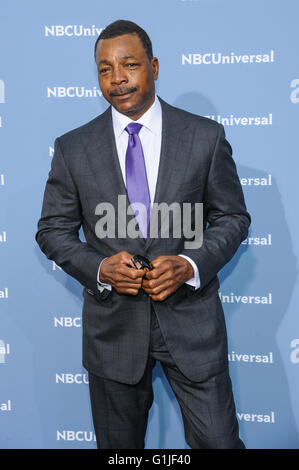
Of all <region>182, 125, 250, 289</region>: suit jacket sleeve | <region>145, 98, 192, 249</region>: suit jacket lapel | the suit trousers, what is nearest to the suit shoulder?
<region>145, 98, 192, 249</region>: suit jacket lapel

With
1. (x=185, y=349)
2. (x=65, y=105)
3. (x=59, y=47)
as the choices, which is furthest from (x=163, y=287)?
(x=59, y=47)

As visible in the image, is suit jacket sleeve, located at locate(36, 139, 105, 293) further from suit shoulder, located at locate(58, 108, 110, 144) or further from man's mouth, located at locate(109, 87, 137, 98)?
man's mouth, located at locate(109, 87, 137, 98)

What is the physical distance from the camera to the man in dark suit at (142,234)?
1771mm

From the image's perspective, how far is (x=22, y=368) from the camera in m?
2.61

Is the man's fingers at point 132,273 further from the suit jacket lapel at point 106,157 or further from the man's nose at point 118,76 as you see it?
the man's nose at point 118,76

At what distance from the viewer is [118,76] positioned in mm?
1740

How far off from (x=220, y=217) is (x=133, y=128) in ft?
1.38

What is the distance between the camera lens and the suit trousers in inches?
72.1

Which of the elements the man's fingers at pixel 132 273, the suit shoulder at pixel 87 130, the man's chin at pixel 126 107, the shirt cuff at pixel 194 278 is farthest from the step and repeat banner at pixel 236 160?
the man's fingers at pixel 132 273

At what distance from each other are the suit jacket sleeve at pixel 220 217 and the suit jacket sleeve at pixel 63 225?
35 cm

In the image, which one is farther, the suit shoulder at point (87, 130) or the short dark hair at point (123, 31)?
the suit shoulder at point (87, 130)

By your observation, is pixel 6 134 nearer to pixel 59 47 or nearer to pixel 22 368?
pixel 59 47

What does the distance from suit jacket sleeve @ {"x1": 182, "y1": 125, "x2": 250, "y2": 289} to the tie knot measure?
10.6 inches

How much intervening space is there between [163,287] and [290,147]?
1.00 meters
